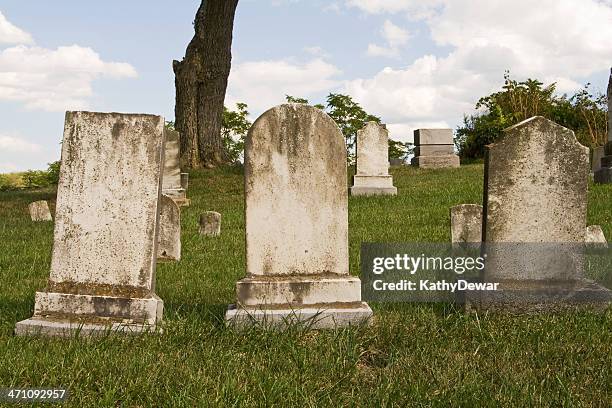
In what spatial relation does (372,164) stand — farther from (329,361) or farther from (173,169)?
(329,361)

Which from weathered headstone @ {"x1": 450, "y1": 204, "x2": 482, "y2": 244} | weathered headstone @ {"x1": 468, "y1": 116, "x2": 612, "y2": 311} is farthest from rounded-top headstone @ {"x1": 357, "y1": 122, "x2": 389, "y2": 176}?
weathered headstone @ {"x1": 468, "y1": 116, "x2": 612, "y2": 311}

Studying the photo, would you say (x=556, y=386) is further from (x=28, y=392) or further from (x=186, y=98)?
(x=186, y=98)

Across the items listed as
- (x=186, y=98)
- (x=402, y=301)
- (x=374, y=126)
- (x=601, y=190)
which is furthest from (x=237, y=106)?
(x=402, y=301)

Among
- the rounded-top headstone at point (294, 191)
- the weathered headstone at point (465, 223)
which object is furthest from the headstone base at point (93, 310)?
the weathered headstone at point (465, 223)

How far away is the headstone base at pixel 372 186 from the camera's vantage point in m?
16.8

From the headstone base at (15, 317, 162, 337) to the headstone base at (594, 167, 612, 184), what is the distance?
14.8 m

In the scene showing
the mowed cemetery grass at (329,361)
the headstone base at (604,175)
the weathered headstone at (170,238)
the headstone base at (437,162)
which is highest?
the headstone base at (437,162)

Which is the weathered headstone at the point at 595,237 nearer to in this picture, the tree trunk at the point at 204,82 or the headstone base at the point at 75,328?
the headstone base at the point at 75,328

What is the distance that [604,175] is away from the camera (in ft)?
55.8

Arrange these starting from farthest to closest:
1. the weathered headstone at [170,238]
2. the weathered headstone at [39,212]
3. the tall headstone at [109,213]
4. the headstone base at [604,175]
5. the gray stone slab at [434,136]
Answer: the gray stone slab at [434,136] < the headstone base at [604,175] < the weathered headstone at [39,212] < the weathered headstone at [170,238] < the tall headstone at [109,213]

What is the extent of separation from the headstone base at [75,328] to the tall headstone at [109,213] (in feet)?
0.24

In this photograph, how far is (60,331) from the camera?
15.9 feet

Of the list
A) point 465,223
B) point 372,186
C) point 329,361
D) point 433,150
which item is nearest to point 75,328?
point 329,361

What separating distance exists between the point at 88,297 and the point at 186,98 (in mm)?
17217
